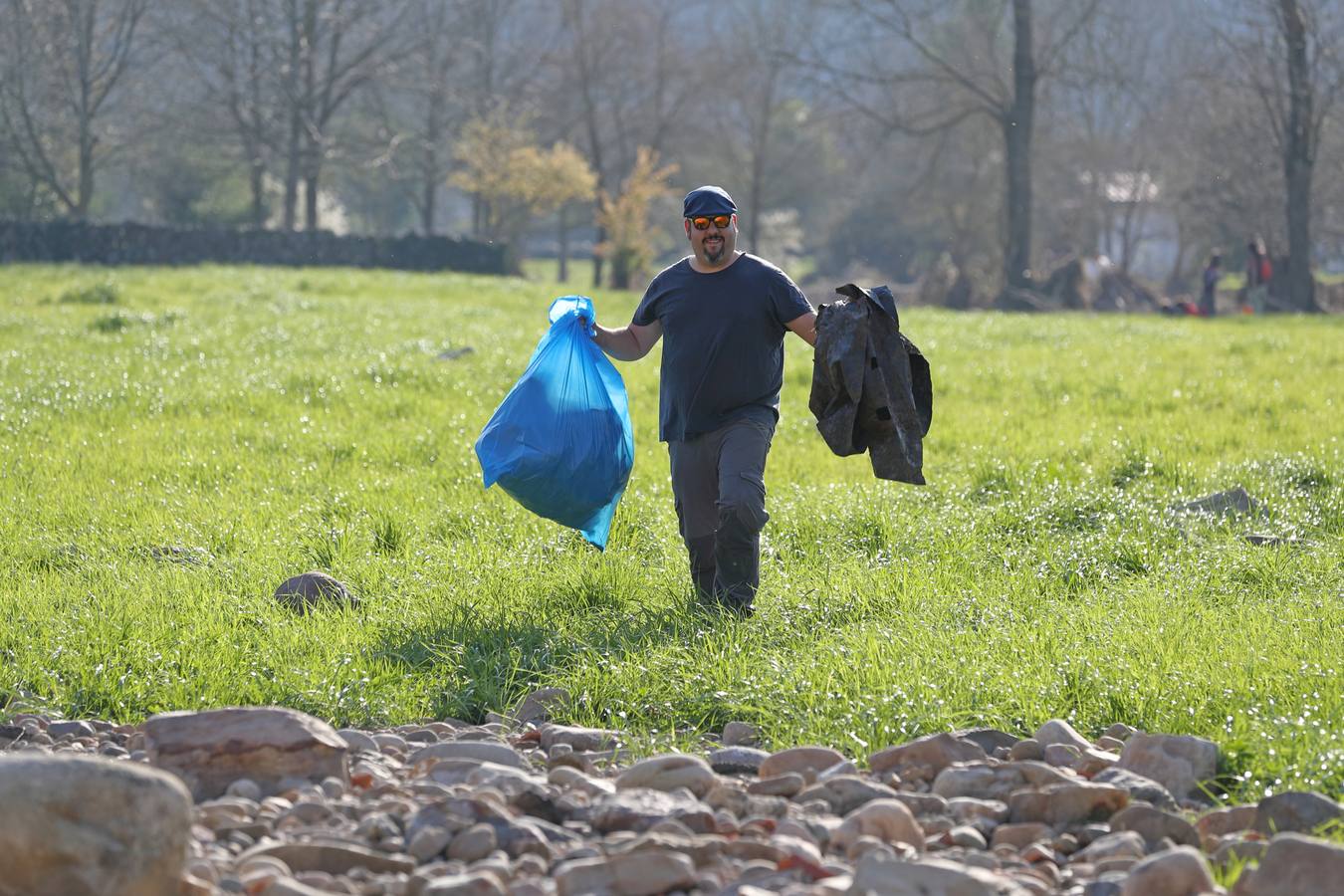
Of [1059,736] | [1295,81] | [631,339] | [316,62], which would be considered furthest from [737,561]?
[316,62]

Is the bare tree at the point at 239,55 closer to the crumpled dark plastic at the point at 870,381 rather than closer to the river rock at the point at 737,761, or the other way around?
the crumpled dark plastic at the point at 870,381

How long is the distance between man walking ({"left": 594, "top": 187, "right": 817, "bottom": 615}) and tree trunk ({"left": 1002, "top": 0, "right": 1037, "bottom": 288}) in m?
29.1

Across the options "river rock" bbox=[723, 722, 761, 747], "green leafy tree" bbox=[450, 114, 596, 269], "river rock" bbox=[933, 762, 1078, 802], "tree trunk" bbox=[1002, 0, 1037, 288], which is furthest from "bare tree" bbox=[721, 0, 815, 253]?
"river rock" bbox=[933, 762, 1078, 802]

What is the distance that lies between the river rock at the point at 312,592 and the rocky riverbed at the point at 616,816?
1.42 metres

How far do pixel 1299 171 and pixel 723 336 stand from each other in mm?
29810

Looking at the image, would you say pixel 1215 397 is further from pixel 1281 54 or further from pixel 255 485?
pixel 1281 54

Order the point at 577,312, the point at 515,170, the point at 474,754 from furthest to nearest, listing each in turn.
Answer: the point at 515,170 → the point at 577,312 → the point at 474,754

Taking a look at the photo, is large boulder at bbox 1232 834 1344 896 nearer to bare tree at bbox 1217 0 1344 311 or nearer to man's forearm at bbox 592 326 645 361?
man's forearm at bbox 592 326 645 361

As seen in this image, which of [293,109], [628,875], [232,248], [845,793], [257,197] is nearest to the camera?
[628,875]

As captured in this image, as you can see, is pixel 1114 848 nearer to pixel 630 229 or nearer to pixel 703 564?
pixel 703 564

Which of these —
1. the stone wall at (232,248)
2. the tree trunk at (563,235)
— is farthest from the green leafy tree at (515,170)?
the tree trunk at (563,235)

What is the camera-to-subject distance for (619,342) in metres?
6.37

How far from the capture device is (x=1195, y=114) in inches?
1943

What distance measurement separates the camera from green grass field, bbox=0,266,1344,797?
15.9 ft
